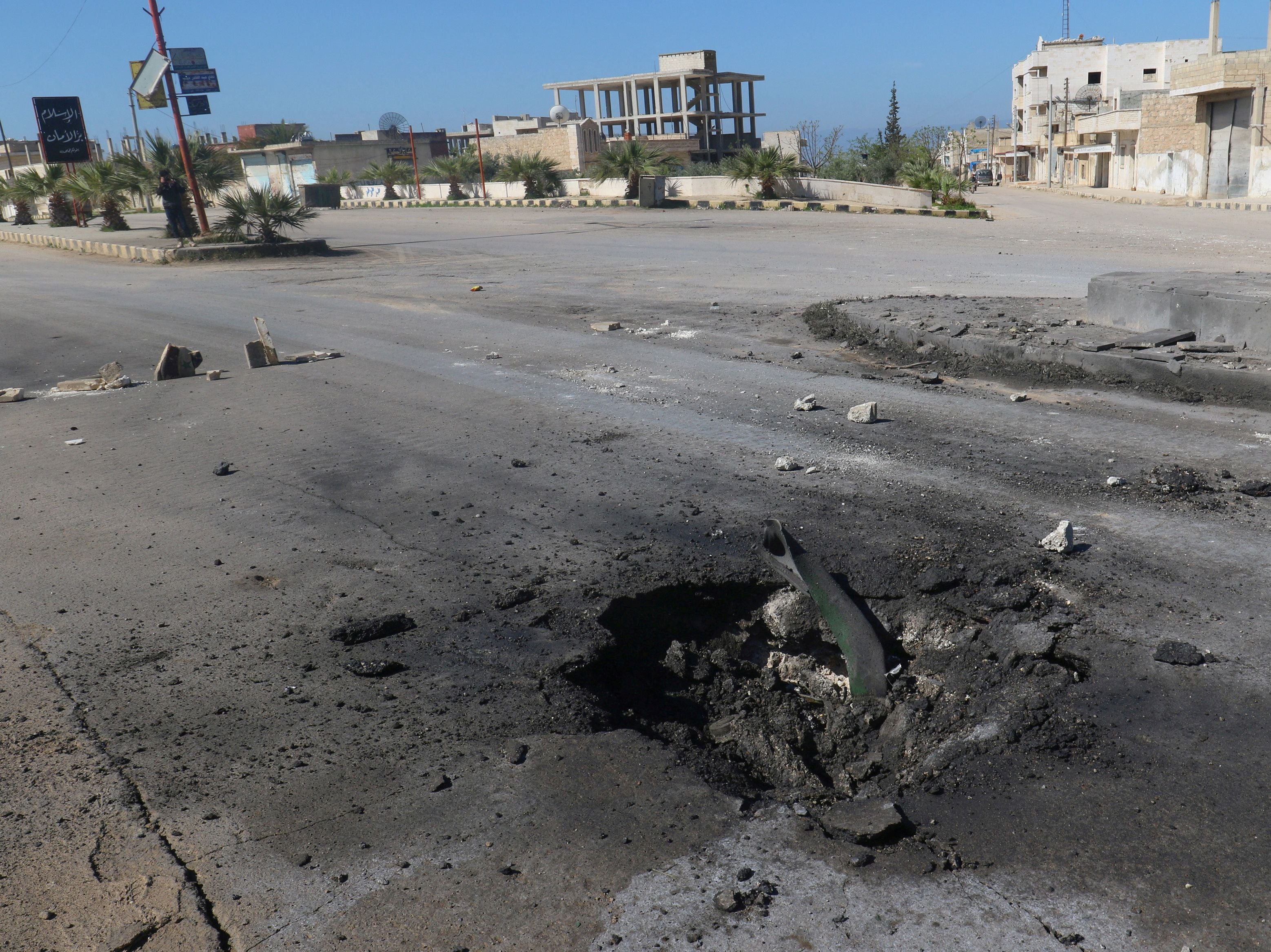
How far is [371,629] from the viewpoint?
153 inches

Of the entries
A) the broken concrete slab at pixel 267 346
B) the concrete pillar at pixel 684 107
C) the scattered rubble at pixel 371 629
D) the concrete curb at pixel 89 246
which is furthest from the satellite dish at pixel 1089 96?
the scattered rubble at pixel 371 629

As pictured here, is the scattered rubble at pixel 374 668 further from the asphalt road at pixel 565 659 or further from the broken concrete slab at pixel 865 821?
the broken concrete slab at pixel 865 821

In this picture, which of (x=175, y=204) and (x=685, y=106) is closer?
(x=175, y=204)

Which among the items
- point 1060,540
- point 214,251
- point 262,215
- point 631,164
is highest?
point 631,164

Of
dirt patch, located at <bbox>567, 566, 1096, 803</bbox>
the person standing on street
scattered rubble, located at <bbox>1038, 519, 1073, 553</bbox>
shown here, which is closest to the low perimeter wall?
the person standing on street

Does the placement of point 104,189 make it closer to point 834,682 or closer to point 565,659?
point 565,659

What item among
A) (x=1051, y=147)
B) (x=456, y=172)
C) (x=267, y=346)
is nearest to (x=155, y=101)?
(x=267, y=346)

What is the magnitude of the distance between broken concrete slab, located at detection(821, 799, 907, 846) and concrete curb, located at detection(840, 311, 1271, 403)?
5354mm

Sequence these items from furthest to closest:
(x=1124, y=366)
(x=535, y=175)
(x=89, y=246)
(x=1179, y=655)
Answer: (x=535, y=175) → (x=89, y=246) → (x=1124, y=366) → (x=1179, y=655)

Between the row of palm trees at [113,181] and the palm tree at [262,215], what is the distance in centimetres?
212

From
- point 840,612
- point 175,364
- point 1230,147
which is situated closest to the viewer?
point 840,612

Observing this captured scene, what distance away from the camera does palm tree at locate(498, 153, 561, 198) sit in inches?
1674

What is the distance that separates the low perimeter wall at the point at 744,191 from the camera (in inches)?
1267

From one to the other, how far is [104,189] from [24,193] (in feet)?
35.5
